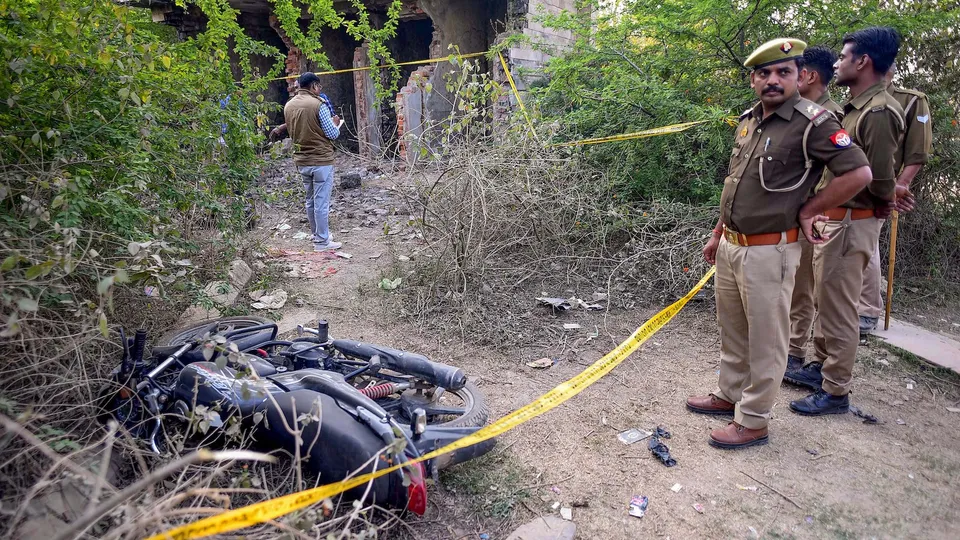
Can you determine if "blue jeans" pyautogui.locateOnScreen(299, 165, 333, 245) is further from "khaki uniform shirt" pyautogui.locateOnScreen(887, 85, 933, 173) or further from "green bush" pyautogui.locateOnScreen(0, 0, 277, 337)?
"khaki uniform shirt" pyautogui.locateOnScreen(887, 85, 933, 173)

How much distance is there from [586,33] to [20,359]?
6.13 meters

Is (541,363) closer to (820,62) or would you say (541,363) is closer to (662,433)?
(662,433)

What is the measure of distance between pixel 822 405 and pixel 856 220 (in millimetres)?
1025

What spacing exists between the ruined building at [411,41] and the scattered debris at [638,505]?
7342 mm

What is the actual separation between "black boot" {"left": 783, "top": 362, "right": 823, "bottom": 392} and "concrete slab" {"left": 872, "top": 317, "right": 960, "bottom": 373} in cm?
90

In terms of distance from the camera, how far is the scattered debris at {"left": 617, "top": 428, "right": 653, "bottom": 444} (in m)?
2.85

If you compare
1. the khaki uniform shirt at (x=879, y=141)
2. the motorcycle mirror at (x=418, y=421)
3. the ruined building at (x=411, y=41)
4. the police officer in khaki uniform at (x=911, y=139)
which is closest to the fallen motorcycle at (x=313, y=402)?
the motorcycle mirror at (x=418, y=421)

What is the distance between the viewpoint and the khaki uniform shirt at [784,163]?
2340 millimetres

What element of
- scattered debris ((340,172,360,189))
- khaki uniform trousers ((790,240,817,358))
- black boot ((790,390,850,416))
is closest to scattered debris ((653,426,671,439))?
black boot ((790,390,850,416))

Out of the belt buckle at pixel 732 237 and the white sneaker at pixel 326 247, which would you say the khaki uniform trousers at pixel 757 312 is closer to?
the belt buckle at pixel 732 237

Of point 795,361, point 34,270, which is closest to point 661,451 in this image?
point 795,361

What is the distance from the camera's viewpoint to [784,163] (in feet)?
8.00

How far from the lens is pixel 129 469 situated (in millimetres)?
2203

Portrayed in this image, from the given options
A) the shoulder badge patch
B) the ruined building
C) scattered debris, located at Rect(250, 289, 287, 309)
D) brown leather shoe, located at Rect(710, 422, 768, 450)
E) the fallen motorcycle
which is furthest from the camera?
the ruined building
